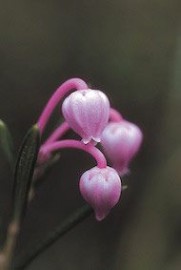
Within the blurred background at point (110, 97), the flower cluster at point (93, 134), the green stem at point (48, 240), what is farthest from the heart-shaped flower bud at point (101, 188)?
the blurred background at point (110, 97)

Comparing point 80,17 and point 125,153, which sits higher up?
point 125,153

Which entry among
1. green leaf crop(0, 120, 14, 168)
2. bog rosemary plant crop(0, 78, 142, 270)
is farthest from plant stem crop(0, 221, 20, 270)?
green leaf crop(0, 120, 14, 168)

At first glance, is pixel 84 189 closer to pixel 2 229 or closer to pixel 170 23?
pixel 2 229

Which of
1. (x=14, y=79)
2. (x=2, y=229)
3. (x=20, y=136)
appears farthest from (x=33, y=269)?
(x=2, y=229)

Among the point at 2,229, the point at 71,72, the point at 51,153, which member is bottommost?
the point at 71,72

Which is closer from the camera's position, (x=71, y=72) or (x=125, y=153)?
(x=125, y=153)

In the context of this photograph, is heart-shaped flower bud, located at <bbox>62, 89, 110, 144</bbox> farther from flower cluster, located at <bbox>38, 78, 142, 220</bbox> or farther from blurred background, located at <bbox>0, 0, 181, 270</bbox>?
blurred background, located at <bbox>0, 0, 181, 270</bbox>

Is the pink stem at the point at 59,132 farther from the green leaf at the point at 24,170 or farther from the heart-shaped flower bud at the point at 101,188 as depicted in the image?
the heart-shaped flower bud at the point at 101,188
